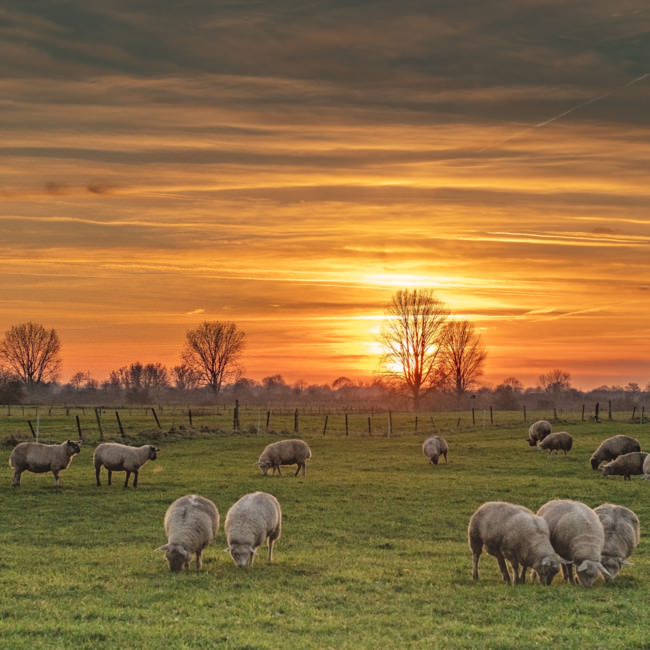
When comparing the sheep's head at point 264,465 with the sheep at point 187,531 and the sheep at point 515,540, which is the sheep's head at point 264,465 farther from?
the sheep at point 515,540

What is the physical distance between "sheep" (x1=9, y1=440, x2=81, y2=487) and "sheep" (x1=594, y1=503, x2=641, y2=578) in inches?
879

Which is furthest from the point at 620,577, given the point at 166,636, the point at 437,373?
the point at 437,373

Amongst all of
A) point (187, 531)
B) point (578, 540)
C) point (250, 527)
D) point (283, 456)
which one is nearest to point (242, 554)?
point (250, 527)

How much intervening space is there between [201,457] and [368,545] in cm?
2563

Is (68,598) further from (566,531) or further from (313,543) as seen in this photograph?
(566,531)

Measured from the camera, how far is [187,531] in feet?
59.0

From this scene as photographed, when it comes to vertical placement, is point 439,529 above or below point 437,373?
below

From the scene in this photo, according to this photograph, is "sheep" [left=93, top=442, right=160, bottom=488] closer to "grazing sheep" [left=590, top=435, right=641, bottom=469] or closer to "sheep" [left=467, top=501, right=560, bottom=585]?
"sheep" [left=467, top=501, right=560, bottom=585]

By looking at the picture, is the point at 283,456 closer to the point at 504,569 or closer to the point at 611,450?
the point at 611,450

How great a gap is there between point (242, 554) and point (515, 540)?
5.82 meters

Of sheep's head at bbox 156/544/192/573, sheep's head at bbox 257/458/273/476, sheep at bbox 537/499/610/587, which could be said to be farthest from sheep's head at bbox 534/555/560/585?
sheep's head at bbox 257/458/273/476

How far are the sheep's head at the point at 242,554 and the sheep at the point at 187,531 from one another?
0.71 m

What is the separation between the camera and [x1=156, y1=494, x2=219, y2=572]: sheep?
17.7 meters

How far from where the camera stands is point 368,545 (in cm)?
2256
